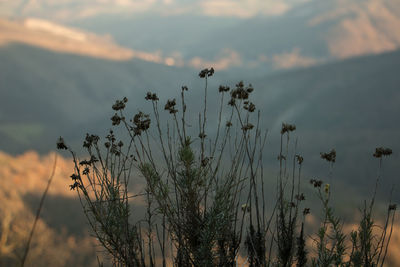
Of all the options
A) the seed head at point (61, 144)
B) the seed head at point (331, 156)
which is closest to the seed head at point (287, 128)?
the seed head at point (331, 156)

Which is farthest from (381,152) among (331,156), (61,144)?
(61,144)

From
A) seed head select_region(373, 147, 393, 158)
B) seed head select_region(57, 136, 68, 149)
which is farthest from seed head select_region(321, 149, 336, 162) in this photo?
seed head select_region(57, 136, 68, 149)

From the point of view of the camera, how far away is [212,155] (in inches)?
102

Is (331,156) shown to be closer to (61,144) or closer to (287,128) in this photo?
(287,128)

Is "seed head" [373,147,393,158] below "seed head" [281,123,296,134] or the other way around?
below

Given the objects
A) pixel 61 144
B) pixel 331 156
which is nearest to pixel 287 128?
pixel 331 156

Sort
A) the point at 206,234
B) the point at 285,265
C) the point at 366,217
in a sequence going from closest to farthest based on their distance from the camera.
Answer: the point at 206,234 → the point at 366,217 → the point at 285,265

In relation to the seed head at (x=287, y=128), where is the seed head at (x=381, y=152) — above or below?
below

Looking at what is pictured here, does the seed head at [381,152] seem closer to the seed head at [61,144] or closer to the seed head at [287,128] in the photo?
the seed head at [287,128]

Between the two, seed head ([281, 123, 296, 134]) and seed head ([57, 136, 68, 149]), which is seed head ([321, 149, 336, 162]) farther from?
seed head ([57, 136, 68, 149])

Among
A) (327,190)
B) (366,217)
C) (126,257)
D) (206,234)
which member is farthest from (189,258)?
(366,217)

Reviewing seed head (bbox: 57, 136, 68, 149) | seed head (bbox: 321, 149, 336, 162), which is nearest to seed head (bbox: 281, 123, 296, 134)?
seed head (bbox: 321, 149, 336, 162)

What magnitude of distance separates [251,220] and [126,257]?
3.12ft

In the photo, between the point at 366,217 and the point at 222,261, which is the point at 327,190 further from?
the point at 222,261
